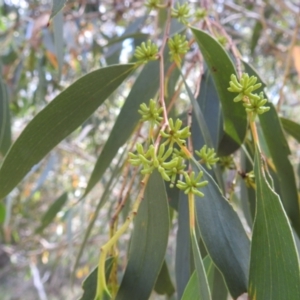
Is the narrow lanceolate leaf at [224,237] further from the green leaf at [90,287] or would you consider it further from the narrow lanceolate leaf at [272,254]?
the green leaf at [90,287]

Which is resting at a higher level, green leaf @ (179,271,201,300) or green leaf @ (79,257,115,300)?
green leaf @ (179,271,201,300)

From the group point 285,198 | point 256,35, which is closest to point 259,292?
point 285,198

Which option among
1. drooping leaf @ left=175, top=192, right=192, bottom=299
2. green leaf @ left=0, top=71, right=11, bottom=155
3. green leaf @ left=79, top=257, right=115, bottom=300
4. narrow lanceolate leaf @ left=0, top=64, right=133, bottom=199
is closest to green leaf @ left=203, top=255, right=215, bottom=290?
drooping leaf @ left=175, top=192, right=192, bottom=299

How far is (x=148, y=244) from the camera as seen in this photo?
1.70 feet

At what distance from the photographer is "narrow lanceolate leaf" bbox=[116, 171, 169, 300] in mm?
500

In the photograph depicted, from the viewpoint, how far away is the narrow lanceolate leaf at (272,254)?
0.40 m

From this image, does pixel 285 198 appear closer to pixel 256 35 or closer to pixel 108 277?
pixel 108 277

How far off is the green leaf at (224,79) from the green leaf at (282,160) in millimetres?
41

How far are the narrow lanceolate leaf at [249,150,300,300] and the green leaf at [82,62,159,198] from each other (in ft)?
1.12

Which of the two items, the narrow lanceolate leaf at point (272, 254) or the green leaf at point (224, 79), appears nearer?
the narrow lanceolate leaf at point (272, 254)

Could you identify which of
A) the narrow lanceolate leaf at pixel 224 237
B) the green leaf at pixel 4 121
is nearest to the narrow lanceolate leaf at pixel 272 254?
the narrow lanceolate leaf at pixel 224 237

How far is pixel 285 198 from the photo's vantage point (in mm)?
671

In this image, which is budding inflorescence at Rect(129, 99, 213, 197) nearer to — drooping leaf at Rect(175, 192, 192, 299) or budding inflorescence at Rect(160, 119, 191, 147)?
budding inflorescence at Rect(160, 119, 191, 147)

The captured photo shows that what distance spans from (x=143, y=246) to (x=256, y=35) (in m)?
1.54
